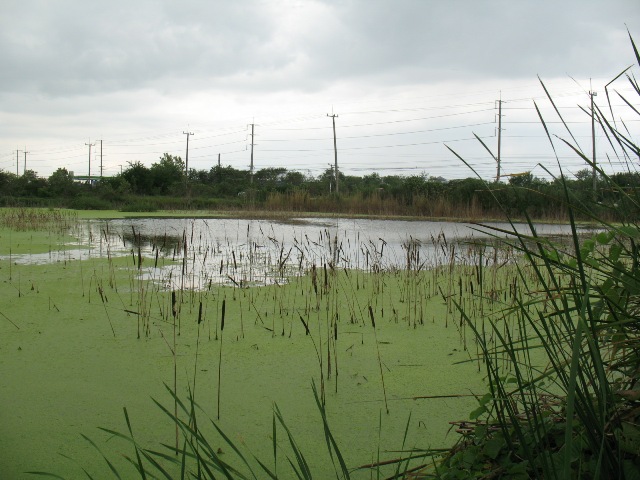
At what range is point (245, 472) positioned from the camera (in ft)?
5.10

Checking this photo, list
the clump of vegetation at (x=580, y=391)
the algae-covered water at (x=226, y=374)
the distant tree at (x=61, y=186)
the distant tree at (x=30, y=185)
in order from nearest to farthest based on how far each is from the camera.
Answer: the clump of vegetation at (x=580, y=391)
the algae-covered water at (x=226, y=374)
the distant tree at (x=61, y=186)
the distant tree at (x=30, y=185)

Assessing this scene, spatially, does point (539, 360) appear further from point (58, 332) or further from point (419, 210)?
point (419, 210)

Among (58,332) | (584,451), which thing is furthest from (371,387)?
(58,332)

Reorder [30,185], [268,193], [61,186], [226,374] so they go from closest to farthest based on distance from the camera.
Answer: [226,374] < [268,193] < [61,186] < [30,185]

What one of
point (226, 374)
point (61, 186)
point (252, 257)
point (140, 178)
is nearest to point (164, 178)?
point (140, 178)

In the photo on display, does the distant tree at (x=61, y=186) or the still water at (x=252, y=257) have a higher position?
the distant tree at (x=61, y=186)

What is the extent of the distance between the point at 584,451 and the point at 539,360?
151 cm

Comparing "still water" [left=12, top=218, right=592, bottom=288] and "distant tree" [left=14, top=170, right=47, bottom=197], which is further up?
"distant tree" [left=14, top=170, right=47, bottom=197]

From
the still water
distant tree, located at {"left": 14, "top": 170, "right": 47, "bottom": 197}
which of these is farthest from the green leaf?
distant tree, located at {"left": 14, "top": 170, "right": 47, "bottom": 197}

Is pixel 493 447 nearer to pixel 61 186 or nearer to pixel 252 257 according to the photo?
pixel 252 257

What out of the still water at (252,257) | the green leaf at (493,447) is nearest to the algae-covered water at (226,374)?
the green leaf at (493,447)

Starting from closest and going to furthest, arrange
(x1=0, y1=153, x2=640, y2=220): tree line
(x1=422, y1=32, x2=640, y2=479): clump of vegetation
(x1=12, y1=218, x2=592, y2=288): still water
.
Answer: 1. (x1=422, y1=32, x2=640, y2=479): clump of vegetation
2. (x1=12, y1=218, x2=592, y2=288): still water
3. (x1=0, y1=153, x2=640, y2=220): tree line

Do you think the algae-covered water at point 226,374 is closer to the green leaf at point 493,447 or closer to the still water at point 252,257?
the green leaf at point 493,447

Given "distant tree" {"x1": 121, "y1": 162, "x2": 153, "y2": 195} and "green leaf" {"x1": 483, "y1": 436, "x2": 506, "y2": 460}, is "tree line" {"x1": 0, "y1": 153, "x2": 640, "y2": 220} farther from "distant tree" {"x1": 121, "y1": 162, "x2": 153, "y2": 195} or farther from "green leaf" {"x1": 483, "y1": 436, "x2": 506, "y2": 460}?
"green leaf" {"x1": 483, "y1": 436, "x2": 506, "y2": 460}
